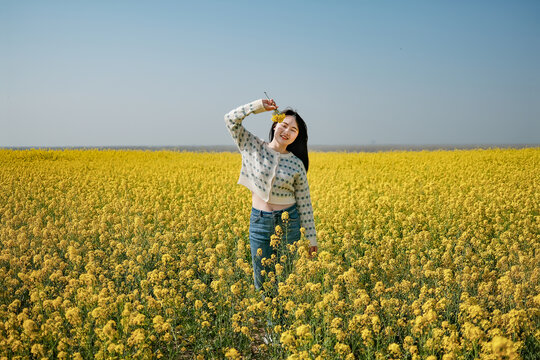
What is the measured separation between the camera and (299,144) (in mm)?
3770

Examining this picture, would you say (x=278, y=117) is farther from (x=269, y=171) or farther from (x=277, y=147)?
(x=269, y=171)

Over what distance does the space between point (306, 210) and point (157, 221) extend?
388cm

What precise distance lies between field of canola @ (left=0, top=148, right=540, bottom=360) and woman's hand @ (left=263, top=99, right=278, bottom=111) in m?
1.30

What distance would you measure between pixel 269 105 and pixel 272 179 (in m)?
0.63

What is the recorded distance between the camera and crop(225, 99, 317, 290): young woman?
3.51 metres

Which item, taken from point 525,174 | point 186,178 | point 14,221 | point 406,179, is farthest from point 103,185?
point 525,174

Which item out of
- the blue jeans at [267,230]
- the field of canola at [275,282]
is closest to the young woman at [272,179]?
the blue jeans at [267,230]

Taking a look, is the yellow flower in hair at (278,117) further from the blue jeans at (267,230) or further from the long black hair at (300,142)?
the blue jeans at (267,230)

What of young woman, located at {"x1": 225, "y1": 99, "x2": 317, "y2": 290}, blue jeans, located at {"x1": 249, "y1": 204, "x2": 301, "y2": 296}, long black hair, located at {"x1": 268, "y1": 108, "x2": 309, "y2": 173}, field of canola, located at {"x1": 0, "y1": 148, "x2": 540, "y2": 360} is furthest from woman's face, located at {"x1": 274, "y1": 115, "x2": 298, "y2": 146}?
field of canola, located at {"x1": 0, "y1": 148, "x2": 540, "y2": 360}

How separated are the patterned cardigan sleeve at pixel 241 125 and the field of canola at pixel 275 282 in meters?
1.05

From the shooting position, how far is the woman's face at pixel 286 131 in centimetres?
357

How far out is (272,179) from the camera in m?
3.47

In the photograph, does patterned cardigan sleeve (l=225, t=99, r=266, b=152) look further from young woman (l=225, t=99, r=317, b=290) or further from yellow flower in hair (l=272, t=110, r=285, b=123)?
yellow flower in hair (l=272, t=110, r=285, b=123)

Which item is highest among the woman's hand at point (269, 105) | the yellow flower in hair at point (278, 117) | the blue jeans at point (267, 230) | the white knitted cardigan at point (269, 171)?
the woman's hand at point (269, 105)
